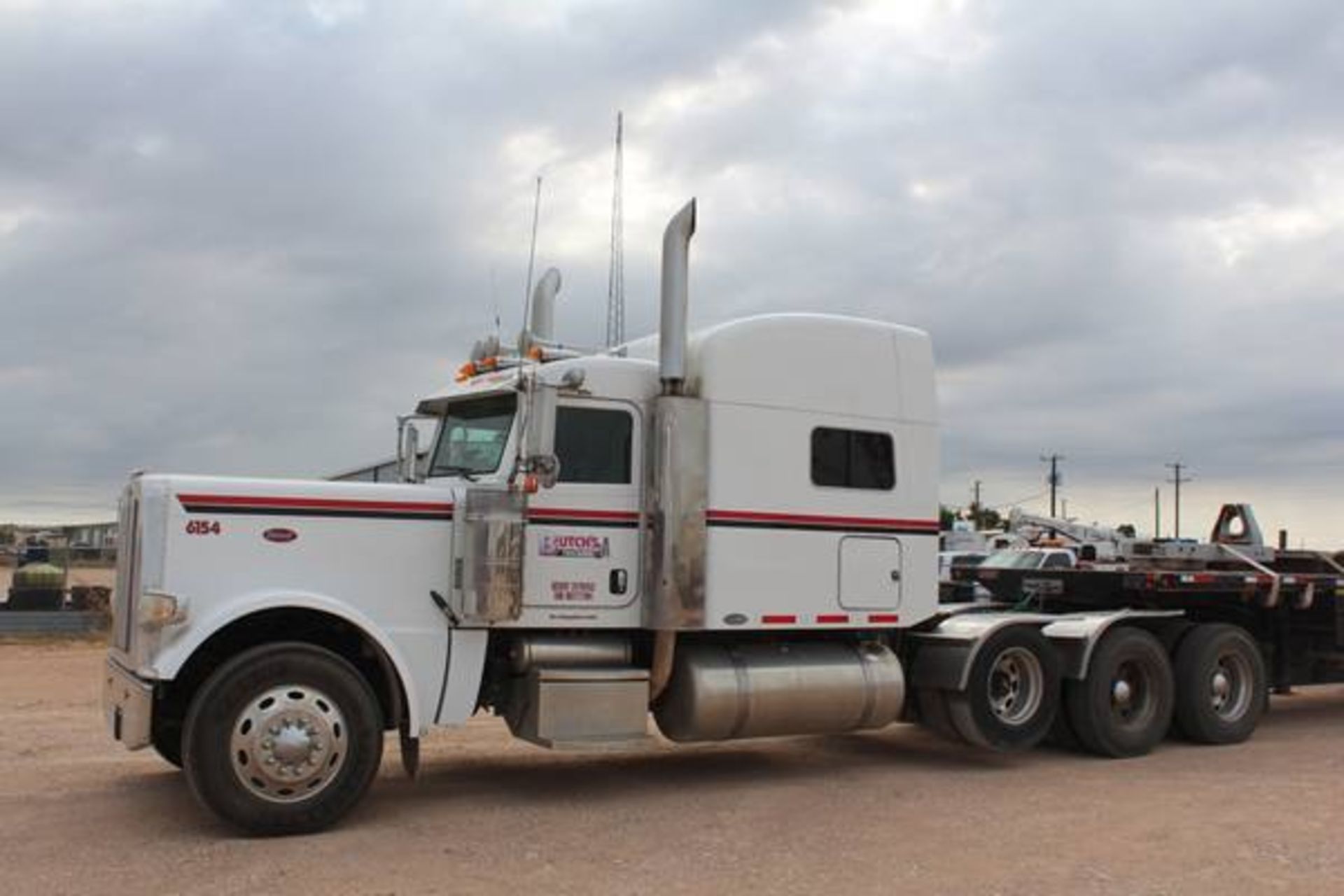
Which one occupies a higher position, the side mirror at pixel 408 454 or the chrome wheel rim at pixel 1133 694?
the side mirror at pixel 408 454

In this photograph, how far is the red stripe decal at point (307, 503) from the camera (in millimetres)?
7465

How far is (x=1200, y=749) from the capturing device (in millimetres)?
11141

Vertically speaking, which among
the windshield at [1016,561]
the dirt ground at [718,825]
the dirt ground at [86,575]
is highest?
the windshield at [1016,561]

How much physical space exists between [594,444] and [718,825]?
8.71 feet

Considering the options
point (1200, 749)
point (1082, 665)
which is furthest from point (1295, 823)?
point (1200, 749)

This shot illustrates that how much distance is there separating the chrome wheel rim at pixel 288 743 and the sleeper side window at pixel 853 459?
12.7ft

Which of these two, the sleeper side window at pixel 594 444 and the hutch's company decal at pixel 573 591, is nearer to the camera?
the hutch's company decal at pixel 573 591

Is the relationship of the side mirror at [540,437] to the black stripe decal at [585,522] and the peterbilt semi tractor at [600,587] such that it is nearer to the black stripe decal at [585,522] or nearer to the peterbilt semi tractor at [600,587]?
the peterbilt semi tractor at [600,587]

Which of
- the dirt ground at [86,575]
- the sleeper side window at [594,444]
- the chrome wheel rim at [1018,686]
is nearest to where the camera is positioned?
the sleeper side window at [594,444]

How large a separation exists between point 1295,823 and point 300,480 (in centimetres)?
661

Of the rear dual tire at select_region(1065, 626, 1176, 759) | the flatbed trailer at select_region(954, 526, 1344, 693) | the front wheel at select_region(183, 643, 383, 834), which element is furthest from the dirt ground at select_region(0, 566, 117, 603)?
the rear dual tire at select_region(1065, 626, 1176, 759)

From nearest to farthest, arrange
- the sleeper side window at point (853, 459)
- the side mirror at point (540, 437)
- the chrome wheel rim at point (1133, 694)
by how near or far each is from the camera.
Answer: the side mirror at point (540, 437) < the sleeper side window at point (853, 459) < the chrome wheel rim at point (1133, 694)

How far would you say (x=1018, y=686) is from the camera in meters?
10.3

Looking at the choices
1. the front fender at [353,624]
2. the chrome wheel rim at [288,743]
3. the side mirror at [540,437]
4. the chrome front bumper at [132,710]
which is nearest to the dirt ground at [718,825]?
the chrome wheel rim at [288,743]
